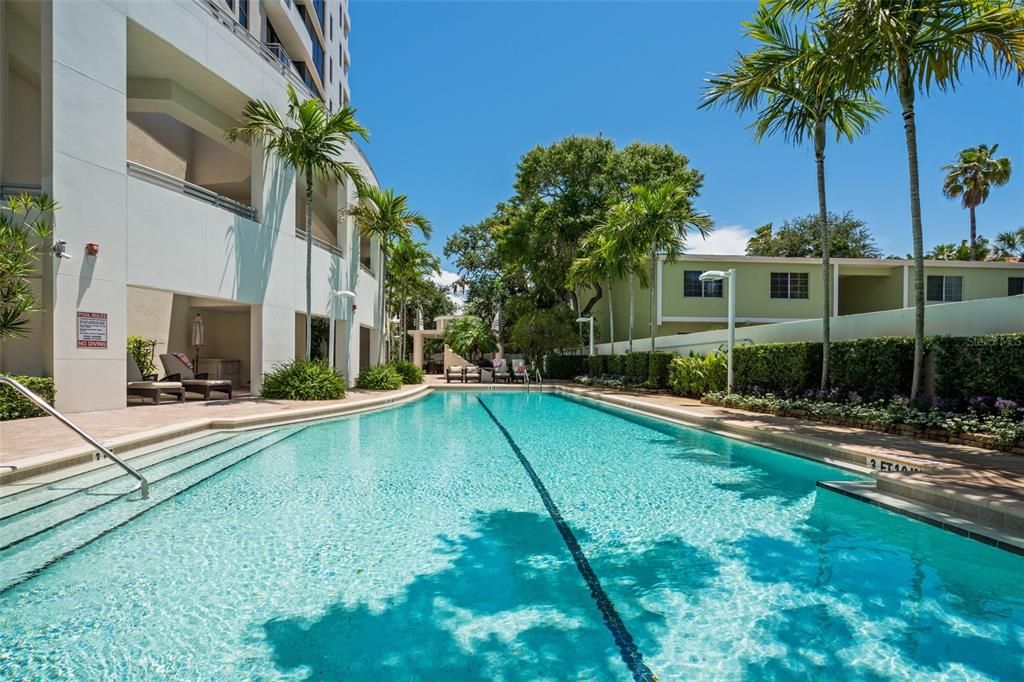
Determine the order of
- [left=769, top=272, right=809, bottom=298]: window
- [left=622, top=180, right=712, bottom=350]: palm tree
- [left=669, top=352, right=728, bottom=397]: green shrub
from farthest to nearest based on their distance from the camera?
[left=769, top=272, right=809, bottom=298]: window → [left=622, top=180, right=712, bottom=350]: palm tree → [left=669, top=352, right=728, bottom=397]: green shrub

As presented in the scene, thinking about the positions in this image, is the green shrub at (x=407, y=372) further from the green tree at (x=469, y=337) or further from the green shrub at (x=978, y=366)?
the green shrub at (x=978, y=366)

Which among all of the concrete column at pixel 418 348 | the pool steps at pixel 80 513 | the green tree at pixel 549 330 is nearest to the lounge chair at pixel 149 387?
the pool steps at pixel 80 513

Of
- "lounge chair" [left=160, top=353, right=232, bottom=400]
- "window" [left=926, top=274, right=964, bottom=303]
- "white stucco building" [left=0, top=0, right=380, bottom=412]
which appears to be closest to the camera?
"white stucco building" [left=0, top=0, right=380, bottom=412]

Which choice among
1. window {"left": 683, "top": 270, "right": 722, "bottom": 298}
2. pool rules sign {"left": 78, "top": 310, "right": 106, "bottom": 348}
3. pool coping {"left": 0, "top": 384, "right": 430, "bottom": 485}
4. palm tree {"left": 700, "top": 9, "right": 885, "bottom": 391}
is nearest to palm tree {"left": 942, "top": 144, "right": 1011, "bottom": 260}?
window {"left": 683, "top": 270, "right": 722, "bottom": 298}

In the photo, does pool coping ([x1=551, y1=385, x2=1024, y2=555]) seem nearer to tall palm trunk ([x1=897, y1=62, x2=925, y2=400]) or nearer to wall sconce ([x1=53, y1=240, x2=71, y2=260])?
tall palm trunk ([x1=897, y1=62, x2=925, y2=400])

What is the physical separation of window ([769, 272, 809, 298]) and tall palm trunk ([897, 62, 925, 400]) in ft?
51.4

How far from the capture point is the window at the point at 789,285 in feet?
76.2

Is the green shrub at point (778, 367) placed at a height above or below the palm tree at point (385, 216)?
below

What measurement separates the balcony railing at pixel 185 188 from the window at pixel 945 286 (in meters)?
27.5

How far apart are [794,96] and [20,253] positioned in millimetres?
14769

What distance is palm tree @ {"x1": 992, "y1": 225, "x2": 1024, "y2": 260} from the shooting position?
3634 centimetres

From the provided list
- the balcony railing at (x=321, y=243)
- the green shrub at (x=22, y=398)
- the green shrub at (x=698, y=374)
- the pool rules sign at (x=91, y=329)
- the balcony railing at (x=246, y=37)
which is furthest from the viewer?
the balcony railing at (x=321, y=243)

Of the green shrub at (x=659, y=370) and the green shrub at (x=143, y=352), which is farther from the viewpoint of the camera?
the green shrub at (x=659, y=370)

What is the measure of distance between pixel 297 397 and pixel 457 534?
999cm
